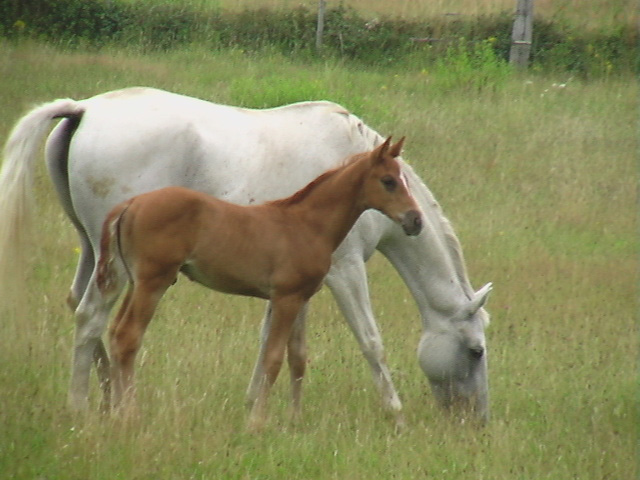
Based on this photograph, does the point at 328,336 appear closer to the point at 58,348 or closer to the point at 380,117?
the point at 58,348

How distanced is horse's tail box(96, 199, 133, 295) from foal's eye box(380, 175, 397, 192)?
1.26 meters

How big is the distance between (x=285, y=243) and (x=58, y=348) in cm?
186

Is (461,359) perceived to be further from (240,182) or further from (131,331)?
(131,331)

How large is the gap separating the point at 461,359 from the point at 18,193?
2675mm

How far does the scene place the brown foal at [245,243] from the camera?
4.88 m

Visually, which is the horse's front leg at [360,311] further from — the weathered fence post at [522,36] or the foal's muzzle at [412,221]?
the weathered fence post at [522,36]

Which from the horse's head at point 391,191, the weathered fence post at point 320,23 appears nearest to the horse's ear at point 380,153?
the horse's head at point 391,191

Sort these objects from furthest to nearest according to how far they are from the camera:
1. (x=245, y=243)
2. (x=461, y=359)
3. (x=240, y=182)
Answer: (x=461, y=359), (x=240, y=182), (x=245, y=243)

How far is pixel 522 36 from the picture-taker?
17.5m

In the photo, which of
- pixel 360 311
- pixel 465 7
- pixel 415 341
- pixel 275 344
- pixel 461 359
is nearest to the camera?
pixel 275 344

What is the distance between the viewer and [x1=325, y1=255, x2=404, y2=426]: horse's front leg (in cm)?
579

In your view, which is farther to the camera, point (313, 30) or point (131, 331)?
point (313, 30)

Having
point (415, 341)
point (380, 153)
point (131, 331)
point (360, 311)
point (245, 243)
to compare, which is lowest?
point (415, 341)

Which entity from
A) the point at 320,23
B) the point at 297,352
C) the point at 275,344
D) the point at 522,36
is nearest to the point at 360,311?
the point at 297,352
